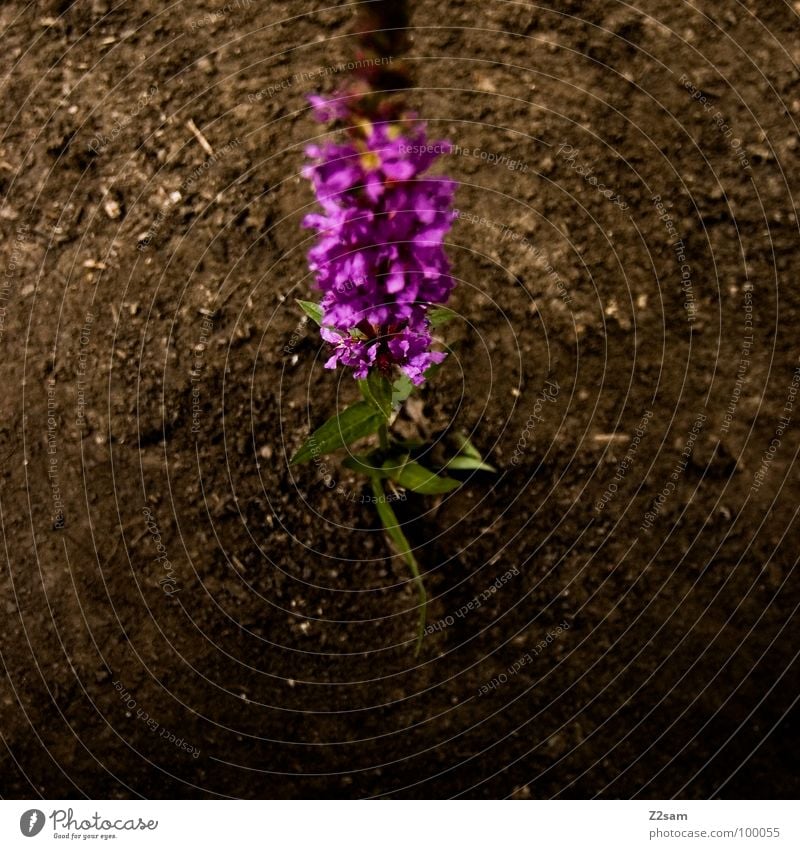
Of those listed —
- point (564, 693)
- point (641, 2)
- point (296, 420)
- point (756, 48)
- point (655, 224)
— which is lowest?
point (564, 693)

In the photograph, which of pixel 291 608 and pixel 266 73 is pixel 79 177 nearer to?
pixel 266 73

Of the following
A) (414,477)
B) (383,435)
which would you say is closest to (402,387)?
(383,435)

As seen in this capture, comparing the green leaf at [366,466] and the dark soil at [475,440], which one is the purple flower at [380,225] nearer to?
the green leaf at [366,466]

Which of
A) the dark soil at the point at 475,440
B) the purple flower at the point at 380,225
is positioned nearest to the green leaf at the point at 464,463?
the dark soil at the point at 475,440

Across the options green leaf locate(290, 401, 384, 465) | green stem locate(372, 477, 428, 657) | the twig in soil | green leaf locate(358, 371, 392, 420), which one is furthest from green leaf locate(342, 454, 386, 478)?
the twig in soil

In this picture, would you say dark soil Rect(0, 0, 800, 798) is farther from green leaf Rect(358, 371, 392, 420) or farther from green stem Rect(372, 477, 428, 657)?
green leaf Rect(358, 371, 392, 420)

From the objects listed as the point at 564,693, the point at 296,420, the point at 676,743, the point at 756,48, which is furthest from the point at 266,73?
the point at 676,743

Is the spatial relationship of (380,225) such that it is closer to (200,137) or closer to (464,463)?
(464,463)
